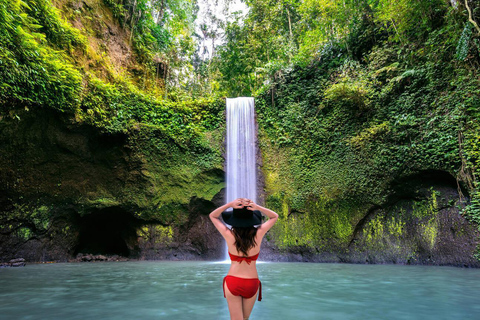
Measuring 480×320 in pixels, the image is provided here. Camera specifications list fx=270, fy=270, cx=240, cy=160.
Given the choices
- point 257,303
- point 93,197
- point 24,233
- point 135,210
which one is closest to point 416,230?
point 257,303

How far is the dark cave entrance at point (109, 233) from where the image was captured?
434 inches

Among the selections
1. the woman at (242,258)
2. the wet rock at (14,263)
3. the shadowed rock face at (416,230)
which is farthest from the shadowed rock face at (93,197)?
the woman at (242,258)

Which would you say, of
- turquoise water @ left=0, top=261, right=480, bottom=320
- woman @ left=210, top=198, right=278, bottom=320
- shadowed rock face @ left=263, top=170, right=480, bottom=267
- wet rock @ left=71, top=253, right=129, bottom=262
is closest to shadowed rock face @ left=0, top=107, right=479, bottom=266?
shadowed rock face @ left=263, top=170, right=480, bottom=267

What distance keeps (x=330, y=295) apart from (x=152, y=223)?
883 cm

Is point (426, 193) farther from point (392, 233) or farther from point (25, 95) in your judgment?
point (25, 95)

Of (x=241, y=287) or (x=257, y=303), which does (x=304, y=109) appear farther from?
(x=241, y=287)

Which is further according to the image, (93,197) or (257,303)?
(93,197)

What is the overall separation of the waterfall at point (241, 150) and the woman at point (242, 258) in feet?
30.3

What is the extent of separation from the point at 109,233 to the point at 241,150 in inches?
273

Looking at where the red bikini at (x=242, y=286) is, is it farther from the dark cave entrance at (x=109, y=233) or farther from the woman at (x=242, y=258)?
the dark cave entrance at (x=109, y=233)

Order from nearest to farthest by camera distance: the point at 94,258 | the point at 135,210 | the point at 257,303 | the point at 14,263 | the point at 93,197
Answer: the point at 257,303 < the point at 14,263 < the point at 93,197 < the point at 94,258 < the point at 135,210

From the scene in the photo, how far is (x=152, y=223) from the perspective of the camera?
11.4m

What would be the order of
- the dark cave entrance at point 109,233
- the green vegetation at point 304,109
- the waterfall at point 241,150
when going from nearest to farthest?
the green vegetation at point 304,109 → the dark cave entrance at point 109,233 → the waterfall at point 241,150

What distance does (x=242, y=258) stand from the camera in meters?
2.15
